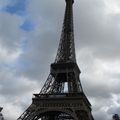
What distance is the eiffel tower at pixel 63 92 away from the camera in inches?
4432

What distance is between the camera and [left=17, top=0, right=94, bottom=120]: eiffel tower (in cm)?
11256

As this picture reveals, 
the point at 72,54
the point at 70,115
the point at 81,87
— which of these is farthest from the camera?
the point at 72,54

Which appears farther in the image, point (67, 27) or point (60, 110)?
point (67, 27)

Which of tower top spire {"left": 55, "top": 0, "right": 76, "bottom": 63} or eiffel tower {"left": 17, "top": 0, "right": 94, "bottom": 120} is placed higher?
tower top spire {"left": 55, "top": 0, "right": 76, "bottom": 63}

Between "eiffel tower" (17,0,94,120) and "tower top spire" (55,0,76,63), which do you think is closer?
"eiffel tower" (17,0,94,120)

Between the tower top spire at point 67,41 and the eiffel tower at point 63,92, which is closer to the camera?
the eiffel tower at point 63,92

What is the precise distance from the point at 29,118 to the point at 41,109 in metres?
4.33

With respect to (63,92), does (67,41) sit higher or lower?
higher

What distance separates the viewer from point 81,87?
12150 cm

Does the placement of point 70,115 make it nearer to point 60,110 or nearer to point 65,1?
point 60,110

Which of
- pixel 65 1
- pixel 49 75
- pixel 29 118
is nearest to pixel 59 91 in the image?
pixel 49 75

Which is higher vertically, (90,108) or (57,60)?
(57,60)

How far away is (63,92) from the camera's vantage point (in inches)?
4619

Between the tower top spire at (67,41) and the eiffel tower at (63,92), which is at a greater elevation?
the tower top spire at (67,41)
